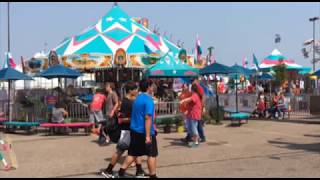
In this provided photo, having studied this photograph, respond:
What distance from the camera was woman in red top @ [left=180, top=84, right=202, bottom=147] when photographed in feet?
40.5

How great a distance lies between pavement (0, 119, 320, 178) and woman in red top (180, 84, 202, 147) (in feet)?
0.99

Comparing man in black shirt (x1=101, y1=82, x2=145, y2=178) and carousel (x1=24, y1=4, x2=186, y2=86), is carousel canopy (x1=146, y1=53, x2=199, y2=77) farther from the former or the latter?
man in black shirt (x1=101, y1=82, x2=145, y2=178)

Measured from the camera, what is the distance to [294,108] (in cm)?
2345

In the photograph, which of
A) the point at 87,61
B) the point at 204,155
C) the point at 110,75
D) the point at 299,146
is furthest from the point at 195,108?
the point at 110,75

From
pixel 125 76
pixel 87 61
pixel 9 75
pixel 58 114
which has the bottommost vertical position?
pixel 58 114

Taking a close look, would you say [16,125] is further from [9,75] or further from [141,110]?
[141,110]

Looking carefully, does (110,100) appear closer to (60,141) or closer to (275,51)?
(60,141)

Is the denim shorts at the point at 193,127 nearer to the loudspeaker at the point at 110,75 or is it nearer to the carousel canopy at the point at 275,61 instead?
the loudspeaker at the point at 110,75

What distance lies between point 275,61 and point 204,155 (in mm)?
29790

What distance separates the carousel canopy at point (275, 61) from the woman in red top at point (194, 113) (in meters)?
27.2

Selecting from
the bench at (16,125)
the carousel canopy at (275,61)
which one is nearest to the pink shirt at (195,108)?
the bench at (16,125)

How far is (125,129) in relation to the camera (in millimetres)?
8773

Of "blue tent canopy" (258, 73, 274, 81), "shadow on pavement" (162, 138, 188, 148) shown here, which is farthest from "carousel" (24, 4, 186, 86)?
"blue tent canopy" (258, 73, 274, 81)

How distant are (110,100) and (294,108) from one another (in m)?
12.2
